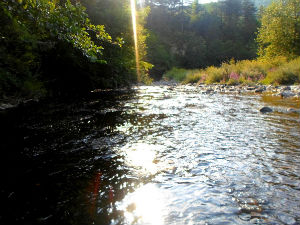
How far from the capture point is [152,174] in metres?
3.45

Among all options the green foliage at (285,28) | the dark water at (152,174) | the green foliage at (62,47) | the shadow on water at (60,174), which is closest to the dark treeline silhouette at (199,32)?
the green foliage at (285,28)

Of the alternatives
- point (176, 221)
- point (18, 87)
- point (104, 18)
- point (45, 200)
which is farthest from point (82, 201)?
point (104, 18)

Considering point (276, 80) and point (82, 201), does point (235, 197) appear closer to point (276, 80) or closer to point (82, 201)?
point (82, 201)

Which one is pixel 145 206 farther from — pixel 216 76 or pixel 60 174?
pixel 216 76

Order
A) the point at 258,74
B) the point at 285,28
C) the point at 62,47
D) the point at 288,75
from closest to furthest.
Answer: the point at 62,47, the point at 288,75, the point at 258,74, the point at 285,28

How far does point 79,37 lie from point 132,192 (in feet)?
15.3

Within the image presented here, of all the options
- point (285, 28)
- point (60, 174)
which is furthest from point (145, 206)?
point (285, 28)

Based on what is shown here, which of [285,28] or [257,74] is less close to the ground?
[285,28]

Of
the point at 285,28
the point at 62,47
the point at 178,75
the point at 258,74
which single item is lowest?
the point at 178,75

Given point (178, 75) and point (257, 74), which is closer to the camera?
point (257, 74)

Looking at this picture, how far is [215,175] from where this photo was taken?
3.36 meters

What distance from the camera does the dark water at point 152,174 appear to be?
8.15 ft

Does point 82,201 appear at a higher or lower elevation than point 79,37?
lower

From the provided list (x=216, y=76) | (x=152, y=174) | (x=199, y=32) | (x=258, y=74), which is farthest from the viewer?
(x=199, y=32)
